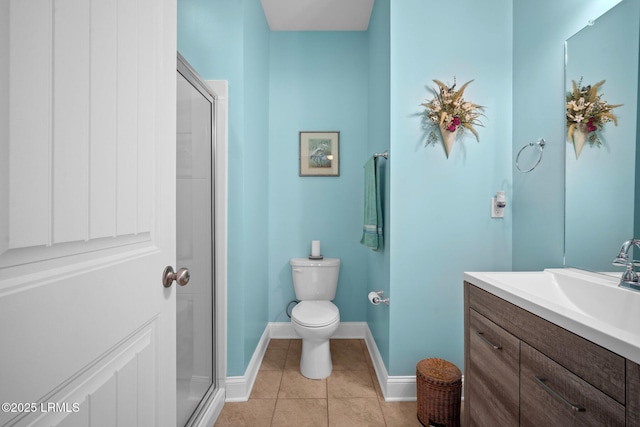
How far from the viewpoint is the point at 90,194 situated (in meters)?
0.51

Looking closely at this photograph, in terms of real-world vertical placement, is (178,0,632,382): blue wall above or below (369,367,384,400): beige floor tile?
above

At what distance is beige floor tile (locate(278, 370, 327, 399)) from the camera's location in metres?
1.69

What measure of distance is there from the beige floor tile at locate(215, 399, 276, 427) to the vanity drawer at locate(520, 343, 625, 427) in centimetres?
125

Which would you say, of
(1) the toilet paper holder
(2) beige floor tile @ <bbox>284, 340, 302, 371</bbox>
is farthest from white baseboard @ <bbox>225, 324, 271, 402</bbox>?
(1) the toilet paper holder

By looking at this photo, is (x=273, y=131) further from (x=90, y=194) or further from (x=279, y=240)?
(x=90, y=194)

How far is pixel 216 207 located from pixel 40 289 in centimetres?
123

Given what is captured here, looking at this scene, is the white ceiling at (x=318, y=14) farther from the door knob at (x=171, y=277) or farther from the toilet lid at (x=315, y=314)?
the toilet lid at (x=315, y=314)

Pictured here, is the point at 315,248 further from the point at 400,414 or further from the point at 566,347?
the point at 566,347

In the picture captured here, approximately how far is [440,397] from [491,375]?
47 cm

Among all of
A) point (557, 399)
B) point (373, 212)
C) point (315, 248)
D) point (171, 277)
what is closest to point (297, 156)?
point (315, 248)

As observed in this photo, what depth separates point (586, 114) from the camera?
121 cm

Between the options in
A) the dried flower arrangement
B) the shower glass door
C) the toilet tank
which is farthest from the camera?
the toilet tank

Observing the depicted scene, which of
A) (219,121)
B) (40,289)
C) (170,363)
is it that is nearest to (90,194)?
Answer: (40,289)

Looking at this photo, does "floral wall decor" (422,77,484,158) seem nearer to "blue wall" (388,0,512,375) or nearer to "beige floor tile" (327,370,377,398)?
"blue wall" (388,0,512,375)
